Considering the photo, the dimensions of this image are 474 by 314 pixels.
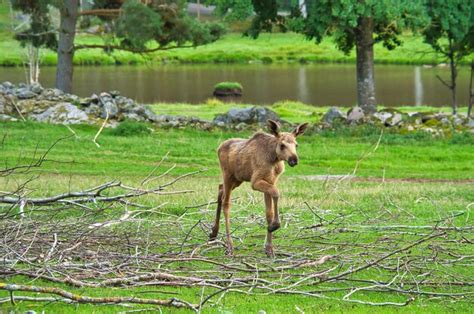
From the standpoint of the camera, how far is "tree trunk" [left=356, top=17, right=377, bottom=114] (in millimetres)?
32000

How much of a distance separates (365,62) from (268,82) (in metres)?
36.4

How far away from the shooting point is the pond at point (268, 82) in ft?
189

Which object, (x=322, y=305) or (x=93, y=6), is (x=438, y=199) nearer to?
(x=322, y=305)

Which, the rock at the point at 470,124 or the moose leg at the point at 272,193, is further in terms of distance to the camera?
the rock at the point at 470,124

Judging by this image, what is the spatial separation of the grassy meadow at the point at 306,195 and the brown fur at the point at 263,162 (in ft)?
2.15

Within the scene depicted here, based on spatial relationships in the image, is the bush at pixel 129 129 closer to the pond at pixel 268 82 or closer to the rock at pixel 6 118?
the rock at pixel 6 118

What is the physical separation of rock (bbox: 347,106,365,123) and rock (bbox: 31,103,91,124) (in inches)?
344

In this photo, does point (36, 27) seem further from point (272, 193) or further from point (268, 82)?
point (268, 82)

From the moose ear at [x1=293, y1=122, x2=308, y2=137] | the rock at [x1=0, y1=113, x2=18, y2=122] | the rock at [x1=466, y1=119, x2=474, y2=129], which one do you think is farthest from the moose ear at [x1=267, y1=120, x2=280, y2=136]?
the rock at [x1=0, y1=113, x2=18, y2=122]

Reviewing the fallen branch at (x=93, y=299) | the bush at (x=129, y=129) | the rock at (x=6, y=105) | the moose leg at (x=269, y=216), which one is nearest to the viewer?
the fallen branch at (x=93, y=299)

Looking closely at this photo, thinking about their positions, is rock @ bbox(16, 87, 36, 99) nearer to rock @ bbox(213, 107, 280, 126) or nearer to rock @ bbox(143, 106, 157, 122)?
rock @ bbox(143, 106, 157, 122)

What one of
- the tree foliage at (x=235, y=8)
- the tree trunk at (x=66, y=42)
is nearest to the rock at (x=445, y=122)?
the tree foliage at (x=235, y=8)

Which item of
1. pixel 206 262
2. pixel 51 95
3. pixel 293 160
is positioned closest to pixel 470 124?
pixel 51 95

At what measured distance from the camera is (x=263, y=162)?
11.2 metres
